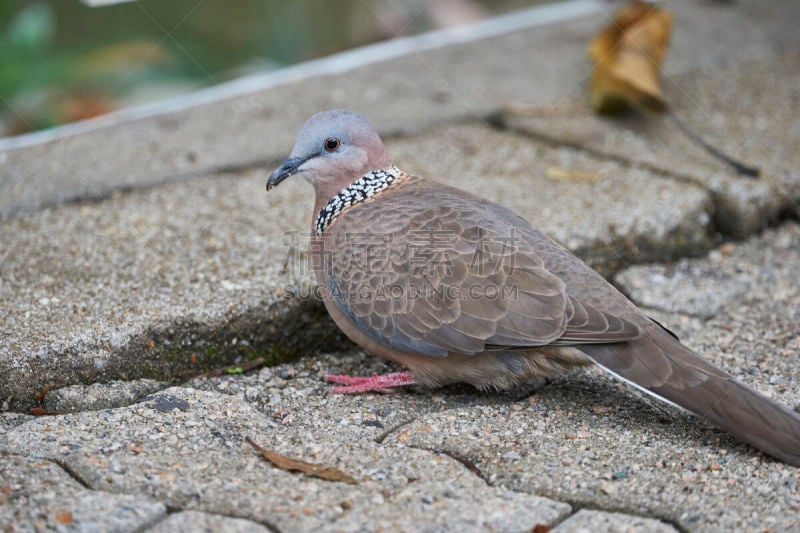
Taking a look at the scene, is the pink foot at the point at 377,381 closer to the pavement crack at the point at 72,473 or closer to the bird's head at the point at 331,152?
the bird's head at the point at 331,152

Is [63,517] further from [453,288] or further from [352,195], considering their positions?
[352,195]

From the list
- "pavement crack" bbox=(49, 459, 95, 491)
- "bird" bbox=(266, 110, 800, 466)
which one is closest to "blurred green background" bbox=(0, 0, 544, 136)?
"bird" bbox=(266, 110, 800, 466)

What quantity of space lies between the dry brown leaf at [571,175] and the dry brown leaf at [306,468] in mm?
2263

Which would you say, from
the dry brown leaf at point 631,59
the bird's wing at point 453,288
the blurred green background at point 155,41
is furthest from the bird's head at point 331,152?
the blurred green background at point 155,41

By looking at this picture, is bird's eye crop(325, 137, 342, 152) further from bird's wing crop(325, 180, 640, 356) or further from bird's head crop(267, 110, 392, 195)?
bird's wing crop(325, 180, 640, 356)

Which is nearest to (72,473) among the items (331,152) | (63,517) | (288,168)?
(63,517)

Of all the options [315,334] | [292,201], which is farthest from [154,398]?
[292,201]

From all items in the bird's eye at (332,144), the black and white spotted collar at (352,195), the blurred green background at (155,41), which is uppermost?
the blurred green background at (155,41)

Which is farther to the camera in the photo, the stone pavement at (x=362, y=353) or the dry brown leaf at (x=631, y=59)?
the dry brown leaf at (x=631, y=59)

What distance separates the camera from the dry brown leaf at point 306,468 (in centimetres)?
258

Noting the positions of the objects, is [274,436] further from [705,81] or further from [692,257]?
[705,81]

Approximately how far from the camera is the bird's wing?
9.73 feet

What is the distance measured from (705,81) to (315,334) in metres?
2.99

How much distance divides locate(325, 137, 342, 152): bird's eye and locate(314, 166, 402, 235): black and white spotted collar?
0.49 feet
